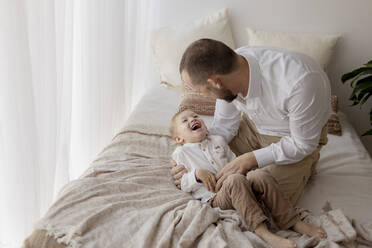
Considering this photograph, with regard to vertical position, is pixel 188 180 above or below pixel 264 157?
below

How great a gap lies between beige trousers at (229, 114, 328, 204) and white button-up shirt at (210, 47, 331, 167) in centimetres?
4

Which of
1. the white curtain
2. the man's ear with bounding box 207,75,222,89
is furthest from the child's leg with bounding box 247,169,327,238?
the white curtain

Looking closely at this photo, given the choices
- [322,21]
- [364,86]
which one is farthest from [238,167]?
[322,21]

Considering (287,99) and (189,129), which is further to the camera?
(189,129)

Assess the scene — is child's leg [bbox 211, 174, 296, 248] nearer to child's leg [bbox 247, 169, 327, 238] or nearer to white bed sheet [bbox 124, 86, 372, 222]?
child's leg [bbox 247, 169, 327, 238]

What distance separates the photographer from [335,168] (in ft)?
6.43

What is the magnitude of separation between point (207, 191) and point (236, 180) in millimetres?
182

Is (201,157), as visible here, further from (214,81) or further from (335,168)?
(335,168)

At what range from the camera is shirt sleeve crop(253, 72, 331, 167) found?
151cm

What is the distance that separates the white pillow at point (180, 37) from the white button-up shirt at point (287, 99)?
118 centimetres

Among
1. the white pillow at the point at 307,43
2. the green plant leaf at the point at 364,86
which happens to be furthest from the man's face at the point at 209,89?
the white pillow at the point at 307,43

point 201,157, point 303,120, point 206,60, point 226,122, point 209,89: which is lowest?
point 201,157

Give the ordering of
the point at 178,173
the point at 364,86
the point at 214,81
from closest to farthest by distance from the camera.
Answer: the point at 214,81, the point at 178,173, the point at 364,86

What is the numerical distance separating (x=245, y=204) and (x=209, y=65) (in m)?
0.50
